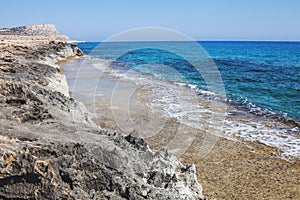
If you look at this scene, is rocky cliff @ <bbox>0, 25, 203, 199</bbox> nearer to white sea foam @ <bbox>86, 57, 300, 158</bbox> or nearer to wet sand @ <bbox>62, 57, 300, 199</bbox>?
wet sand @ <bbox>62, 57, 300, 199</bbox>

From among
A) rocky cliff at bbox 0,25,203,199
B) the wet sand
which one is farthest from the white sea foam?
rocky cliff at bbox 0,25,203,199

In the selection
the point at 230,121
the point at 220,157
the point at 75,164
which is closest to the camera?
the point at 75,164

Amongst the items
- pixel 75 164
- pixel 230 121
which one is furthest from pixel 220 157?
pixel 75 164

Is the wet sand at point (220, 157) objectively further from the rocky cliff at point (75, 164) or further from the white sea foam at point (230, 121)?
the rocky cliff at point (75, 164)

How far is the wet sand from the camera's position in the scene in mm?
7379

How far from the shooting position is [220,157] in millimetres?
9312

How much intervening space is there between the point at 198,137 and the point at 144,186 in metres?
6.99

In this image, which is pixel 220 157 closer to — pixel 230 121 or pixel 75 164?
pixel 230 121

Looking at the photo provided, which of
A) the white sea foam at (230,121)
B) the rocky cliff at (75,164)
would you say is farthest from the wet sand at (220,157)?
the rocky cliff at (75,164)

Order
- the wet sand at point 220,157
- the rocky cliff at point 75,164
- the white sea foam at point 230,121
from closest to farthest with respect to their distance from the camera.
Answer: the rocky cliff at point 75,164 < the wet sand at point 220,157 < the white sea foam at point 230,121

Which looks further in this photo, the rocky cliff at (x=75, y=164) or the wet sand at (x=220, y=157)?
the wet sand at (x=220, y=157)

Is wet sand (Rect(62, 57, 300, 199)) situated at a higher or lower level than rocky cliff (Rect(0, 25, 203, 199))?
lower

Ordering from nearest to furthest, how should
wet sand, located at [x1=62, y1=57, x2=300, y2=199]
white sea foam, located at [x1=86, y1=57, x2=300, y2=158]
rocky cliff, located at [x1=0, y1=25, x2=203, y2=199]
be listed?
rocky cliff, located at [x1=0, y1=25, x2=203, y2=199] < wet sand, located at [x1=62, y1=57, x2=300, y2=199] < white sea foam, located at [x1=86, y1=57, x2=300, y2=158]

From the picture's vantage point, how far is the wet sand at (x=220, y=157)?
24.2 ft
